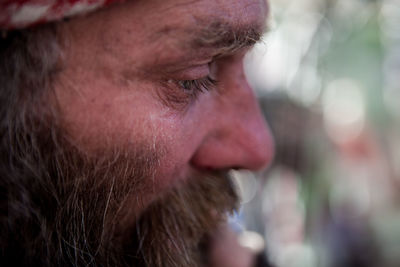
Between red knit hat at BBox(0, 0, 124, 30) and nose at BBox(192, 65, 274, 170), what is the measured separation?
0.45 metres

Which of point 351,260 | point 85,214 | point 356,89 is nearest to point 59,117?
point 85,214

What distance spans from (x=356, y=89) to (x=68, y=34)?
7678 mm

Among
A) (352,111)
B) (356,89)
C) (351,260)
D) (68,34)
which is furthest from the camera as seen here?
(356,89)

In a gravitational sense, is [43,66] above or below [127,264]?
above

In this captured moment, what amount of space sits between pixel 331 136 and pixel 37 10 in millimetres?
6381

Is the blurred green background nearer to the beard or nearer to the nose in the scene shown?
the nose

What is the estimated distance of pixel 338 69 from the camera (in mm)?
8305

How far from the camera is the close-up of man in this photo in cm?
96

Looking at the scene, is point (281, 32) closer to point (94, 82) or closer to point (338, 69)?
point (338, 69)

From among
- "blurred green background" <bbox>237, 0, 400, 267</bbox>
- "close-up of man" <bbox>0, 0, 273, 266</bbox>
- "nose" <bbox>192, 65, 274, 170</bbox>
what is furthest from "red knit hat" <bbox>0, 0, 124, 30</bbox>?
"blurred green background" <bbox>237, 0, 400, 267</bbox>

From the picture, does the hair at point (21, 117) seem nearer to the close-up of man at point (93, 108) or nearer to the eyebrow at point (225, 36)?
the close-up of man at point (93, 108)

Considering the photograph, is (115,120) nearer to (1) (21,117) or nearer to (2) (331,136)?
(1) (21,117)

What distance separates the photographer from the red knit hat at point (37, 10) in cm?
85

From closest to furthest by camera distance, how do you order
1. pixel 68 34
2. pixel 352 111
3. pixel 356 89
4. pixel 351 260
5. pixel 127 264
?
pixel 68 34 → pixel 127 264 → pixel 351 260 → pixel 352 111 → pixel 356 89
